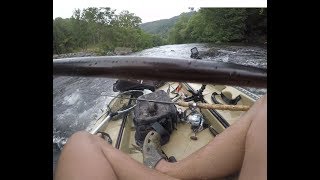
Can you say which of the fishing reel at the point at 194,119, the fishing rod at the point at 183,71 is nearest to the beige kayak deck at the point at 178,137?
the fishing reel at the point at 194,119

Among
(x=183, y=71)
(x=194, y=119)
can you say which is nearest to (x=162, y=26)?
(x=194, y=119)

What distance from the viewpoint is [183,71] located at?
0.33 m

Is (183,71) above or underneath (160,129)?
above

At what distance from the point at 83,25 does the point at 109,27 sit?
134 centimetres

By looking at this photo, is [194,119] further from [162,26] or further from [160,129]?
[162,26]

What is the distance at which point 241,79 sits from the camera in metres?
0.33

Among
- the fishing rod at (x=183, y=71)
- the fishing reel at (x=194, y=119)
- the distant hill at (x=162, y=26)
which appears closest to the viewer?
the fishing rod at (x=183, y=71)

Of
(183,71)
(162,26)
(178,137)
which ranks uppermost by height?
(162,26)

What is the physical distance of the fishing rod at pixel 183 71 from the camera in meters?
0.33

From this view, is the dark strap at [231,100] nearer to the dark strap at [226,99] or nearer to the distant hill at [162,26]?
the dark strap at [226,99]

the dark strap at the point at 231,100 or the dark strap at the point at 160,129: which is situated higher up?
the dark strap at the point at 231,100

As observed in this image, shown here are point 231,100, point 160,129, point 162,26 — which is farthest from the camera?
point 162,26
